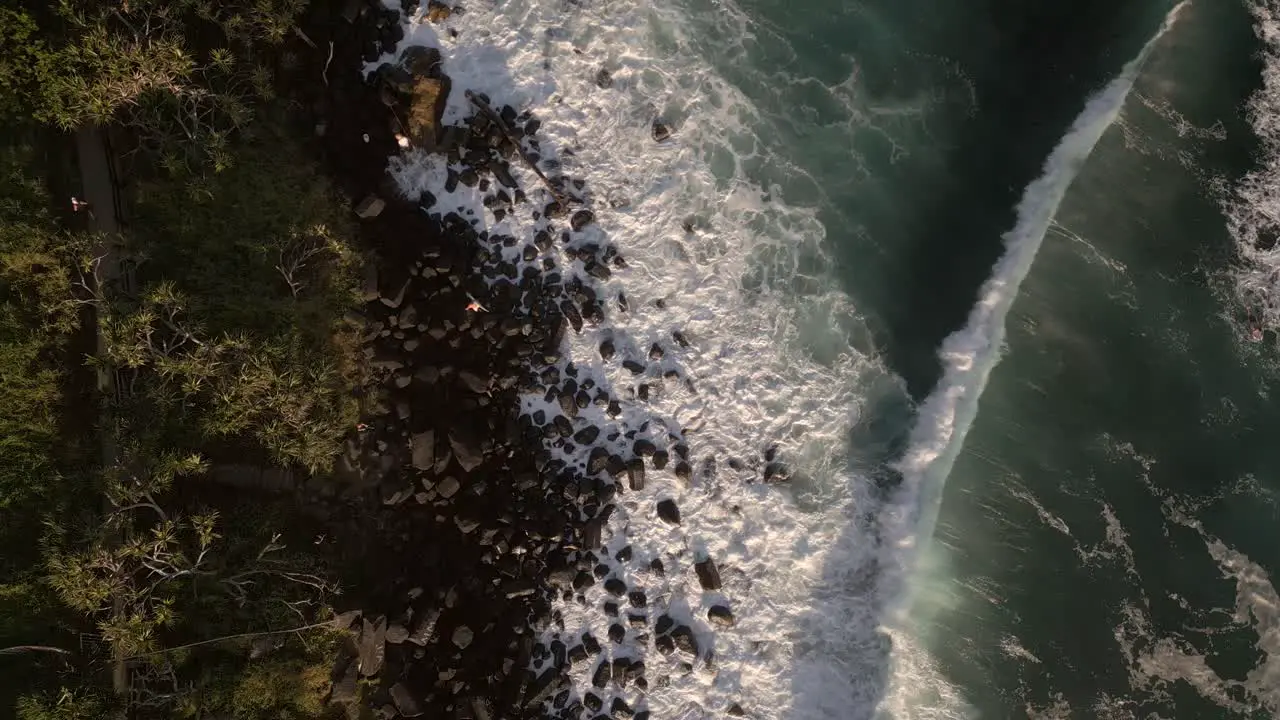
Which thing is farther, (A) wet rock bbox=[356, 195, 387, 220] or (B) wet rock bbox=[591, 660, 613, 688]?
(B) wet rock bbox=[591, 660, 613, 688]

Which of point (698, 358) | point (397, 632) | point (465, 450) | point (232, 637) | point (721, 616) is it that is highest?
point (698, 358)

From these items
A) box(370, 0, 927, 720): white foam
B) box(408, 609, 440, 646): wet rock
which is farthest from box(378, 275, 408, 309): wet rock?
box(408, 609, 440, 646): wet rock

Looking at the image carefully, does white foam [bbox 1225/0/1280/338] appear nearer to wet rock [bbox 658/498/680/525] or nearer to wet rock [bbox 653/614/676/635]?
wet rock [bbox 658/498/680/525]

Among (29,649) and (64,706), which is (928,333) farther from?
(29,649)

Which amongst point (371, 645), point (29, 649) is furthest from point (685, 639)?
point (29, 649)

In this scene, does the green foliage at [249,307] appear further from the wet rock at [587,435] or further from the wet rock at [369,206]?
the wet rock at [587,435]

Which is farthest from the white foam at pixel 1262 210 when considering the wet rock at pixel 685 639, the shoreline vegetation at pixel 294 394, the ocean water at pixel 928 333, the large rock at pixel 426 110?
the large rock at pixel 426 110
